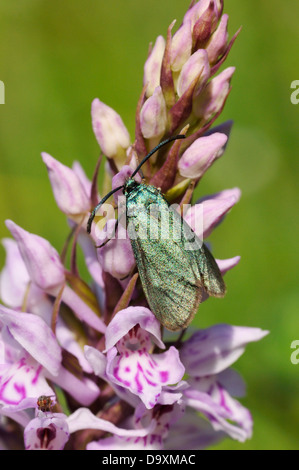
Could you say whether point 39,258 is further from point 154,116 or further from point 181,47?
point 181,47

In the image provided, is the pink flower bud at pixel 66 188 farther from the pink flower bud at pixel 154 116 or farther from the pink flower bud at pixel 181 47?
the pink flower bud at pixel 181 47

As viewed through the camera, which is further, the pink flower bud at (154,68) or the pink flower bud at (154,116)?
the pink flower bud at (154,68)

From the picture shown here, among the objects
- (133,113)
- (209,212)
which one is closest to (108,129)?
(209,212)

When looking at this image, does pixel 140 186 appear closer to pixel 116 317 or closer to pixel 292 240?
pixel 116 317

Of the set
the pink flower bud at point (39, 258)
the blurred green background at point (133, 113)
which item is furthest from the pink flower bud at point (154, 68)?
the blurred green background at point (133, 113)

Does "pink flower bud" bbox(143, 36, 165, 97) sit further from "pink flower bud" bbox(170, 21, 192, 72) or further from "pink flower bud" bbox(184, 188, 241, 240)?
"pink flower bud" bbox(184, 188, 241, 240)

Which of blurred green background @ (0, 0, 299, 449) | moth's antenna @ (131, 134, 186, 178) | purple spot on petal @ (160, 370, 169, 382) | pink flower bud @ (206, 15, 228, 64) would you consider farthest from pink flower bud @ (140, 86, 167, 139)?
blurred green background @ (0, 0, 299, 449)
